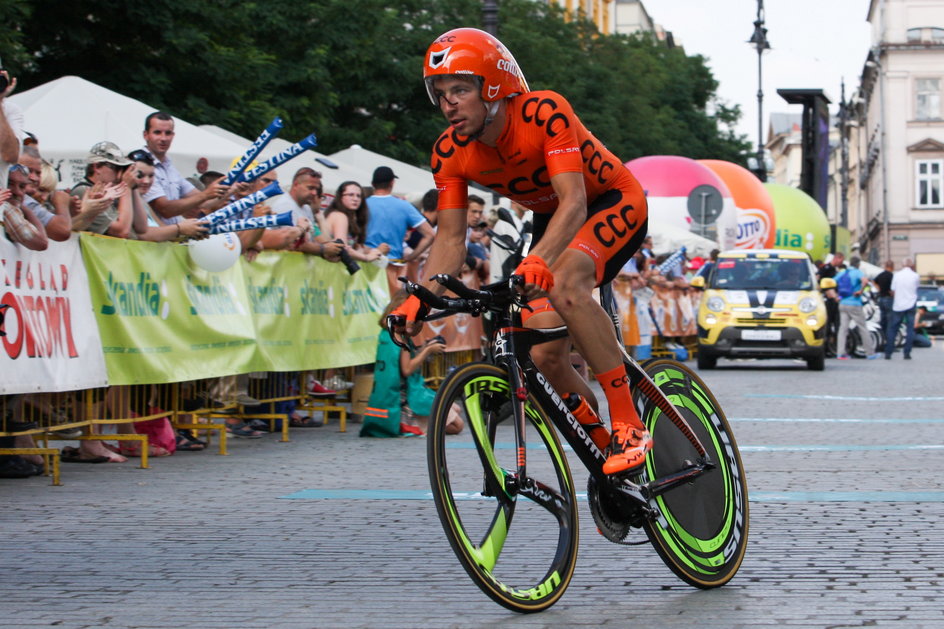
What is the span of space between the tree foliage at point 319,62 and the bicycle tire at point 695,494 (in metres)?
16.6

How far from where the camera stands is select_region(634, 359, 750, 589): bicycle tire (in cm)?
A: 549

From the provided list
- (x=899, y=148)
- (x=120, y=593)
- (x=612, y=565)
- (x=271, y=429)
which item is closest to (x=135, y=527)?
(x=120, y=593)

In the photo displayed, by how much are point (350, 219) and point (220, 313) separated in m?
2.92

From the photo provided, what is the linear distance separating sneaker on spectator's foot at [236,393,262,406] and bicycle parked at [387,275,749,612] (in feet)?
22.0

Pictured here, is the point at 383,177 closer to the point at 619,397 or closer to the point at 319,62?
the point at 619,397

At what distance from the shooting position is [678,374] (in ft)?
19.3

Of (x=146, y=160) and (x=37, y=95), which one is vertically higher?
(x=37, y=95)

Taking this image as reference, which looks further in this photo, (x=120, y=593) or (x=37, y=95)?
(x=37, y=95)

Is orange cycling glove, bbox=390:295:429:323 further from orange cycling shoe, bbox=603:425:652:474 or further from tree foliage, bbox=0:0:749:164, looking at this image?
tree foliage, bbox=0:0:749:164

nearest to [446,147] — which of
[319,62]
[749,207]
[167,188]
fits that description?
[167,188]

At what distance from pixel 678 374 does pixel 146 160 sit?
6.11 m

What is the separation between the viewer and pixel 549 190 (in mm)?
5484

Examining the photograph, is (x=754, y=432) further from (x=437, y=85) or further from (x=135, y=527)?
(x=437, y=85)

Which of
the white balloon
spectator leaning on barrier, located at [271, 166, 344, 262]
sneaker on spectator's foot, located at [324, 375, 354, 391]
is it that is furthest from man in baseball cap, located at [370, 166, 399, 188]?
the white balloon
